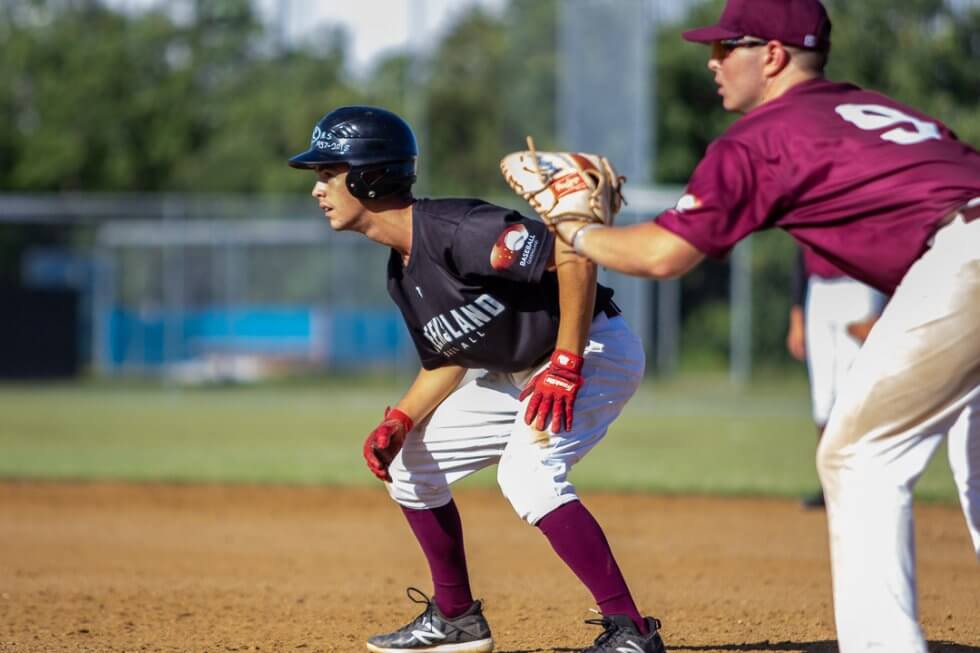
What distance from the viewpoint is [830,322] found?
8.09m

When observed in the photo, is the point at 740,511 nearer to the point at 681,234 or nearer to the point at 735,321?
the point at 681,234

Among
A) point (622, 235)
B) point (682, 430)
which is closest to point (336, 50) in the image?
point (682, 430)

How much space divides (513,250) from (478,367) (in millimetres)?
597

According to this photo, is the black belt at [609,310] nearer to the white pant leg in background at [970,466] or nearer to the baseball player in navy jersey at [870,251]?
the baseball player in navy jersey at [870,251]

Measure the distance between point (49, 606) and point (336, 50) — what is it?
26263mm

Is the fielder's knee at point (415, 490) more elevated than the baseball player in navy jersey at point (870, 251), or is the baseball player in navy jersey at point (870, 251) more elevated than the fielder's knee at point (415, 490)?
the baseball player in navy jersey at point (870, 251)

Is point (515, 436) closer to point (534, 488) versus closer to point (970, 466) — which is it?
point (534, 488)

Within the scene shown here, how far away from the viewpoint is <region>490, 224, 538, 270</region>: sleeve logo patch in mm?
3982

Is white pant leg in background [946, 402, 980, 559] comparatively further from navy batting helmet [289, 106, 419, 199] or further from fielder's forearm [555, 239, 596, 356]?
navy batting helmet [289, 106, 419, 199]

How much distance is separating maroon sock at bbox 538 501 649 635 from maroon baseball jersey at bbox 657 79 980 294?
1.15 metres

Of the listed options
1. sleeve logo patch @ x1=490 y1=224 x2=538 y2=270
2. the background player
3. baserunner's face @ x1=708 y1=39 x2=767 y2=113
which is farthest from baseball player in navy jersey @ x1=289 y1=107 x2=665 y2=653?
the background player

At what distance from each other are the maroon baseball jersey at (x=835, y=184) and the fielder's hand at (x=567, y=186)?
1.03ft

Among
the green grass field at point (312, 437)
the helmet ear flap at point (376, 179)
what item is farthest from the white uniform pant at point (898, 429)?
the green grass field at point (312, 437)

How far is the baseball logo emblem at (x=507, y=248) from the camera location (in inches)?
157
